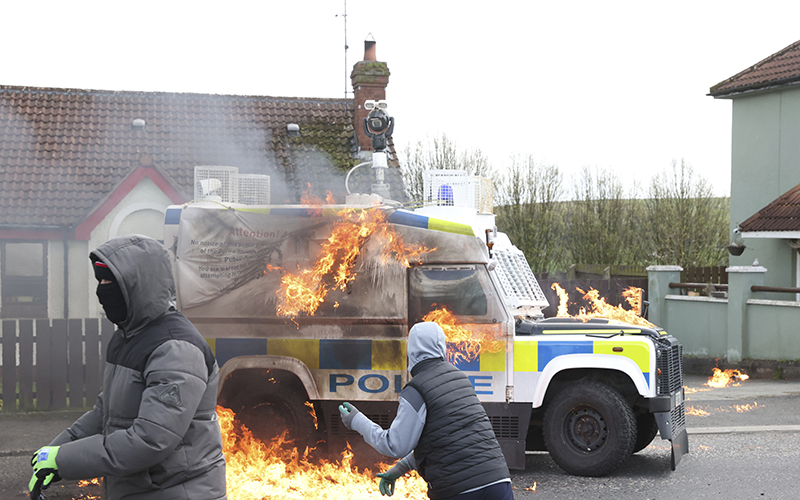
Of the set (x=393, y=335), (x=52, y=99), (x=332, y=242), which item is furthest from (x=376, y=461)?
(x=52, y=99)

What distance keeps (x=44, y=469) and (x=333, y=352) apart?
4.25m

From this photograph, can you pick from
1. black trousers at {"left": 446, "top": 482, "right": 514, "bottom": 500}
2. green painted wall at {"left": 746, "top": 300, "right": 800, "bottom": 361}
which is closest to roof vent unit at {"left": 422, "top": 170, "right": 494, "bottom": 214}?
black trousers at {"left": 446, "top": 482, "right": 514, "bottom": 500}

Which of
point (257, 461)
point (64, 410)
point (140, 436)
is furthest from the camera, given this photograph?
point (64, 410)

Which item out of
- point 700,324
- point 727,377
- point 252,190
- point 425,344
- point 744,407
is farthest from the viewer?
point 700,324

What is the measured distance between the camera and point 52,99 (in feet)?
60.0

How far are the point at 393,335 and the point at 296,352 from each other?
0.93 meters

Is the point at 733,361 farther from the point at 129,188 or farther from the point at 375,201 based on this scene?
the point at 129,188

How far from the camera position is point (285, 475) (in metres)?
6.69

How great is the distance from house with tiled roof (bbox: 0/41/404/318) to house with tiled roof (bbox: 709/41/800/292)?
9.56 meters

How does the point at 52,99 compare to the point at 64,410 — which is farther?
the point at 52,99

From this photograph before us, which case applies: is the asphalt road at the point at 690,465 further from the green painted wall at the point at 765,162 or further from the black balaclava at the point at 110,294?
the green painted wall at the point at 765,162

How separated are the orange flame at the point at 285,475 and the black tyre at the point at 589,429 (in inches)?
65.2

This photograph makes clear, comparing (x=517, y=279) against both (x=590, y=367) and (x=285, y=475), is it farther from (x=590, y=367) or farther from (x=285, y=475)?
(x=285, y=475)

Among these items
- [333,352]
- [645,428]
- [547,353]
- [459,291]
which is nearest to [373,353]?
[333,352]
